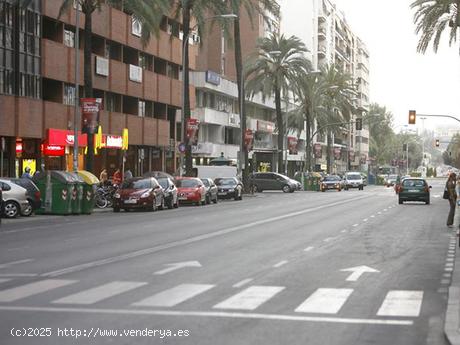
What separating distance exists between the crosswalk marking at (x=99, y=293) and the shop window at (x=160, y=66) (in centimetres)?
4967

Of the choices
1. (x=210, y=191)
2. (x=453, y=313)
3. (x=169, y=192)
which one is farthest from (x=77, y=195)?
(x=453, y=313)

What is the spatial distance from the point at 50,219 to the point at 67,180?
272cm

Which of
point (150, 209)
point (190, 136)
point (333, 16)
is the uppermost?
point (333, 16)

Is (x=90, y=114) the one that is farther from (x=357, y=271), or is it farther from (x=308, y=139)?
(x=308, y=139)

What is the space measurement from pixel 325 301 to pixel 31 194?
67.8 ft

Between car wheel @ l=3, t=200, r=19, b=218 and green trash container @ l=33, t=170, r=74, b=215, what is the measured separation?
2.89 meters

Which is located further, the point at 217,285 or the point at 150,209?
the point at 150,209

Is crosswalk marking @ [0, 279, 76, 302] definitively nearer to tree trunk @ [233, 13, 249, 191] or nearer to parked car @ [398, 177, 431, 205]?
parked car @ [398, 177, 431, 205]

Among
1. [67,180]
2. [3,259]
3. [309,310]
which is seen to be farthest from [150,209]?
[309,310]

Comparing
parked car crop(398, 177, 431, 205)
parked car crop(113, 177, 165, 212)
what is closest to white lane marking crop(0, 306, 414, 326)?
parked car crop(113, 177, 165, 212)

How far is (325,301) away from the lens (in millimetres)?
10516

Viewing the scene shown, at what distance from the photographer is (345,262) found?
1534 cm

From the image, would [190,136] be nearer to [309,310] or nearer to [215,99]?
[215,99]

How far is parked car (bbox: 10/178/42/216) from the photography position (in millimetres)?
29281
